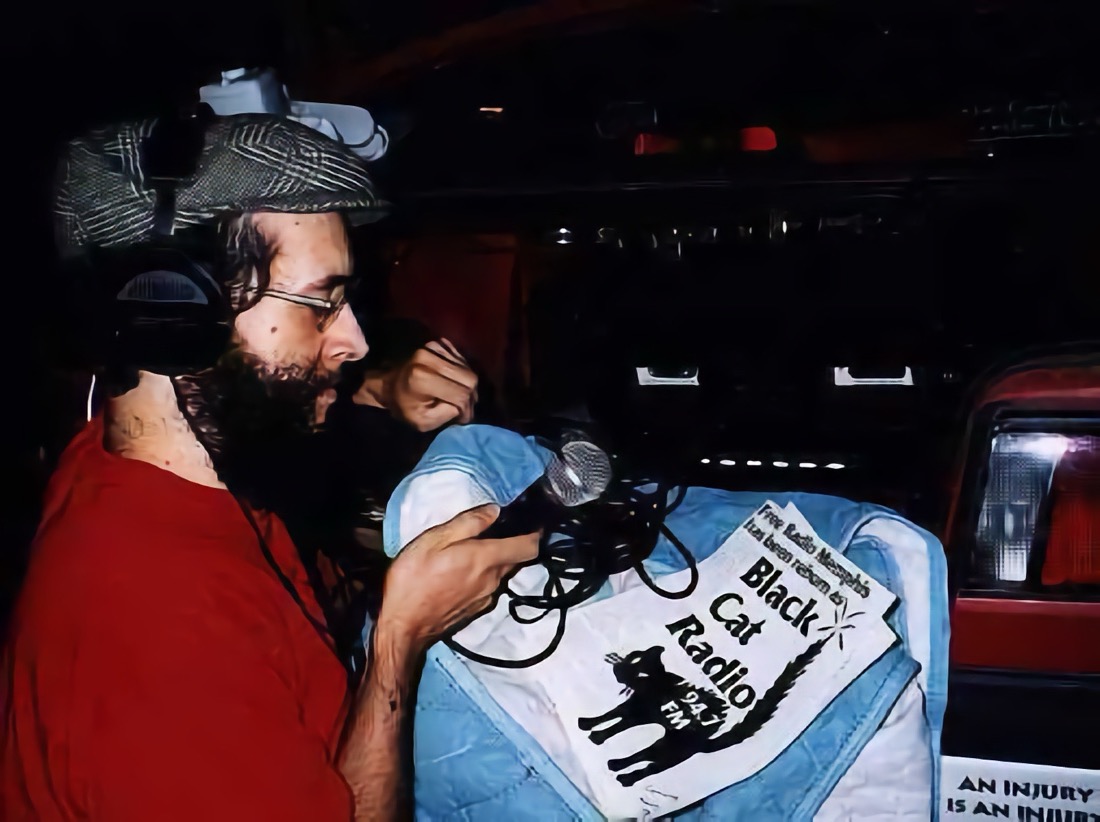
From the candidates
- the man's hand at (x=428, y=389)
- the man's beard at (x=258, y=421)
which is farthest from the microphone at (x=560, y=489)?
the man's beard at (x=258, y=421)

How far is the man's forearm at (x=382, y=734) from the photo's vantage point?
1.15 metres

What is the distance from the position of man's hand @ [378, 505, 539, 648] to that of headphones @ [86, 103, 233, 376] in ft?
1.13

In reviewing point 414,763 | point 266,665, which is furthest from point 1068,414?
point 266,665

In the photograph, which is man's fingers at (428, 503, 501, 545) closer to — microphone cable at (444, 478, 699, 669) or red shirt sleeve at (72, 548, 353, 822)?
Answer: microphone cable at (444, 478, 699, 669)

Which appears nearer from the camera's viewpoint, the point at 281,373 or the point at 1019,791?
the point at 1019,791

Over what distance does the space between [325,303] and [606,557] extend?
0.45 m

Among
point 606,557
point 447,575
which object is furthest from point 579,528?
point 447,575

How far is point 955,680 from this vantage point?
1.08 metres

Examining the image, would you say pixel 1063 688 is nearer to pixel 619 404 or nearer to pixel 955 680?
pixel 955 680

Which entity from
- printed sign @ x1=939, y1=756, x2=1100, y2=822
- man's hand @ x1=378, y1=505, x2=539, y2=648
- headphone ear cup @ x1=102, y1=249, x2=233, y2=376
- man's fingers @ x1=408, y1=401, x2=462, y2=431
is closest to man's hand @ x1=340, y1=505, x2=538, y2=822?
man's hand @ x1=378, y1=505, x2=539, y2=648

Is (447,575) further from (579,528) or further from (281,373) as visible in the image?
(281,373)

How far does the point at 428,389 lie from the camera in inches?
45.8

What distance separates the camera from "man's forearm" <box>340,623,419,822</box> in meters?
1.15

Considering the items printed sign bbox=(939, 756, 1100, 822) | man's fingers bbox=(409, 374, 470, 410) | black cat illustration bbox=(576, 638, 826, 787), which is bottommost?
printed sign bbox=(939, 756, 1100, 822)
